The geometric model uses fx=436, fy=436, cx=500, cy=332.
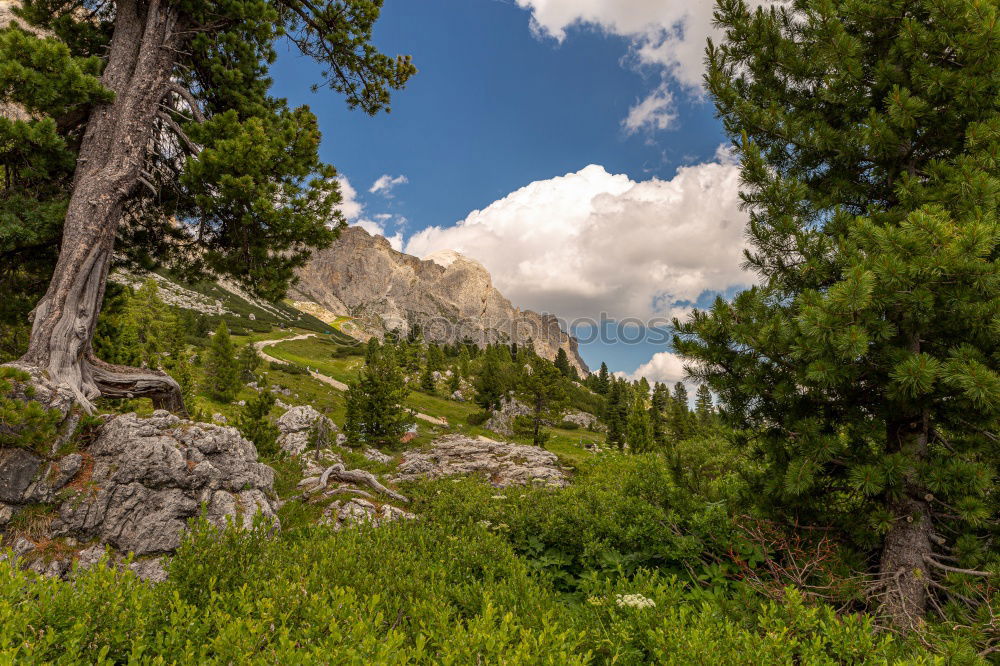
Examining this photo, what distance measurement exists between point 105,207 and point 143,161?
1420 mm

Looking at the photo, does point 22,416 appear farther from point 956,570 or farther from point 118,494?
point 956,570

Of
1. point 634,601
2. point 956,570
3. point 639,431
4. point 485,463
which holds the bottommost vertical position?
point 485,463

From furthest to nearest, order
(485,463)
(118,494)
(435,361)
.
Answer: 1. (435,361)
2. (485,463)
3. (118,494)

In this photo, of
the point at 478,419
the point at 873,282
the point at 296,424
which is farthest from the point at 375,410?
the point at 873,282

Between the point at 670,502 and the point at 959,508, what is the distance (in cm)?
424

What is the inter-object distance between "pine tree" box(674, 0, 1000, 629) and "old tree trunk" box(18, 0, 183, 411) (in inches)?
427

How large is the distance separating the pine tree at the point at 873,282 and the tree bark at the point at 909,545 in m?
0.02

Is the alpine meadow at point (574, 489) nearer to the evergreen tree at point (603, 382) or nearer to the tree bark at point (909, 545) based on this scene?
the tree bark at point (909, 545)

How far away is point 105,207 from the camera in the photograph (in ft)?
28.7

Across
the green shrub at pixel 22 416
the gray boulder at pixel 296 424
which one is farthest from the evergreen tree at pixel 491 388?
the green shrub at pixel 22 416

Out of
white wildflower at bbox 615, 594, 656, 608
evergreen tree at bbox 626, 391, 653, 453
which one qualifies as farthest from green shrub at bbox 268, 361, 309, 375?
white wildflower at bbox 615, 594, 656, 608

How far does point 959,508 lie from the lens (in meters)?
4.54

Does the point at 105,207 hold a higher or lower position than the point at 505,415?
higher

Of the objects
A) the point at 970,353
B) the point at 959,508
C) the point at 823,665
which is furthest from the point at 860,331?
the point at 823,665
